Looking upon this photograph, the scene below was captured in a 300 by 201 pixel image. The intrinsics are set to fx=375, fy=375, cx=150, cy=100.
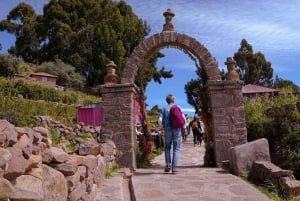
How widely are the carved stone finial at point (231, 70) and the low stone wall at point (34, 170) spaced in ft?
17.7

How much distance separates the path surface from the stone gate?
1173 millimetres

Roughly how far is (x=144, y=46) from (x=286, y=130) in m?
4.08

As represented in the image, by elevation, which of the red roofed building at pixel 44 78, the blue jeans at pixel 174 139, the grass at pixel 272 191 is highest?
the red roofed building at pixel 44 78

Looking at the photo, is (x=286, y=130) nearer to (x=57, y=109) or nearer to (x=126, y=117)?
(x=126, y=117)

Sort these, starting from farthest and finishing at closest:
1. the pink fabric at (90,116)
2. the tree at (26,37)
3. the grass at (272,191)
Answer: the tree at (26,37), the pink fabric at (90,116), the grass at (272,191)

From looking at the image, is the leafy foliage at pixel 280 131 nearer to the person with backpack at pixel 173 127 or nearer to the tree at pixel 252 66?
the person with backpack at pixel 173 127

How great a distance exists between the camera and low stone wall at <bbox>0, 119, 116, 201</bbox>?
2.35 m

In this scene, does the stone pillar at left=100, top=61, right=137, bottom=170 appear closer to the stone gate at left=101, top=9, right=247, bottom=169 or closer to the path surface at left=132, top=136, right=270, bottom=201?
the stone gate at left=101, top=9, right=247, bottom=169

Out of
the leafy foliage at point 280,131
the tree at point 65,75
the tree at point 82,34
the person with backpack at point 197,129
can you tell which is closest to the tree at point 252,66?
the tree at point 82,34

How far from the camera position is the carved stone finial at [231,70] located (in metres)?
9.16

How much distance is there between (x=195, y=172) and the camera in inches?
313

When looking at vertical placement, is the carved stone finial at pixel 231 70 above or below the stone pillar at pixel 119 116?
above

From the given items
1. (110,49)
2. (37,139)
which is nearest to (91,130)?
(37,139)

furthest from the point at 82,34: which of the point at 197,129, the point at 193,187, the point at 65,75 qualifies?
the point at 193,187
